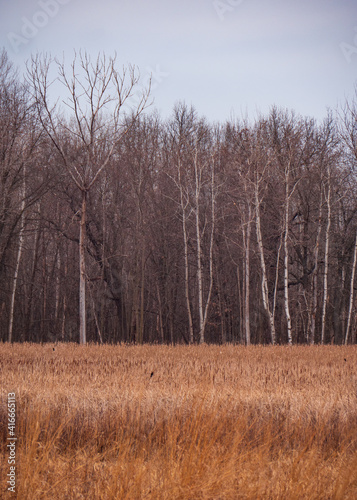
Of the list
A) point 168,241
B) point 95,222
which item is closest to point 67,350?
point 95,222

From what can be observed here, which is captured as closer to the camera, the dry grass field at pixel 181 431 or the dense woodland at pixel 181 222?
the dry grass field at pixel 181 431

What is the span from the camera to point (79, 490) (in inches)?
191

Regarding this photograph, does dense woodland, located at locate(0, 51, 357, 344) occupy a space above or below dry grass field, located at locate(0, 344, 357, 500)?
above

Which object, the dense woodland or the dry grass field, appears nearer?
the dry grass field

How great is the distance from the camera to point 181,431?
6.71 metres

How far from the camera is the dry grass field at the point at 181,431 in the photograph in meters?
4.75

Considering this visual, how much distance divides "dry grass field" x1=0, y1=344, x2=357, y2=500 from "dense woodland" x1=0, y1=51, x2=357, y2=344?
37.1ft

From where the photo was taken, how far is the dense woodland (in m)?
22.8

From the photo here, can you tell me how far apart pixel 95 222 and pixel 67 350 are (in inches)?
512

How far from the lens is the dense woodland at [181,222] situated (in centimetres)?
2277

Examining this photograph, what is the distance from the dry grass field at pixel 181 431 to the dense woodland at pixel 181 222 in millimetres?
11306

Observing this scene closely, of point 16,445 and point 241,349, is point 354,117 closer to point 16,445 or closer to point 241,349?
point 241,349

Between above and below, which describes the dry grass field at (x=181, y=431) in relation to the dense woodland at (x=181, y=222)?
below

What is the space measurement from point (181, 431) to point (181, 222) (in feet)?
74.4
